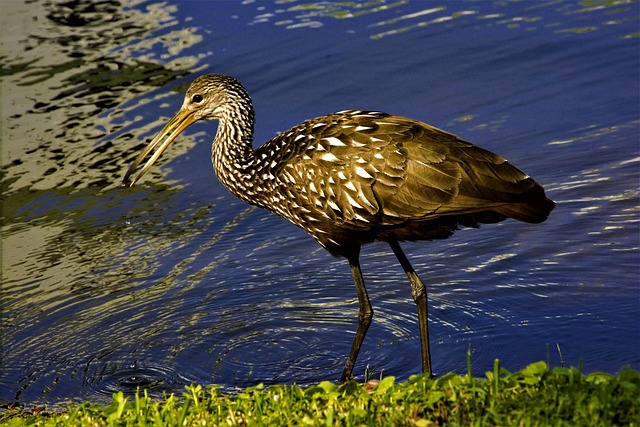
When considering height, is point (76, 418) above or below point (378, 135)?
below

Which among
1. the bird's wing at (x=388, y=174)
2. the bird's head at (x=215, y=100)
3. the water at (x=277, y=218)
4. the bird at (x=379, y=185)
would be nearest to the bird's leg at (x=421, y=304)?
the bird at (x=379, y=185)

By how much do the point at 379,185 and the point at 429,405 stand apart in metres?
1.97

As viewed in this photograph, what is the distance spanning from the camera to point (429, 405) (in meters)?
4.49

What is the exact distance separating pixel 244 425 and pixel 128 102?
26.0 feet

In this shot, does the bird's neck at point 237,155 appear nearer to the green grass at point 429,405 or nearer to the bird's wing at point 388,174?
the bird's wing at point 388,174

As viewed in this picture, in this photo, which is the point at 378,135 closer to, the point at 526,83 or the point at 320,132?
the point at 320,132

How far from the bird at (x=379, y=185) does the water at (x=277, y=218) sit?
805 mm

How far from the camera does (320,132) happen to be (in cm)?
650

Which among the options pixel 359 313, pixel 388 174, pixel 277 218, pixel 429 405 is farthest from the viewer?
pixel 277 218

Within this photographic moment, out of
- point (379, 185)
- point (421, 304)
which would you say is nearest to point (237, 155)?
point (379, 185)

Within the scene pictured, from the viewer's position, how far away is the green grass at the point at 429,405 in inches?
167

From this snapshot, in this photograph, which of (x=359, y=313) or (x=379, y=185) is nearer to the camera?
(x=379, y=185)

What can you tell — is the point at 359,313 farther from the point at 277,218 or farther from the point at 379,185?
the point at 277,218

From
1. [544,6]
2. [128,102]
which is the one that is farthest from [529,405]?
[544,6]
